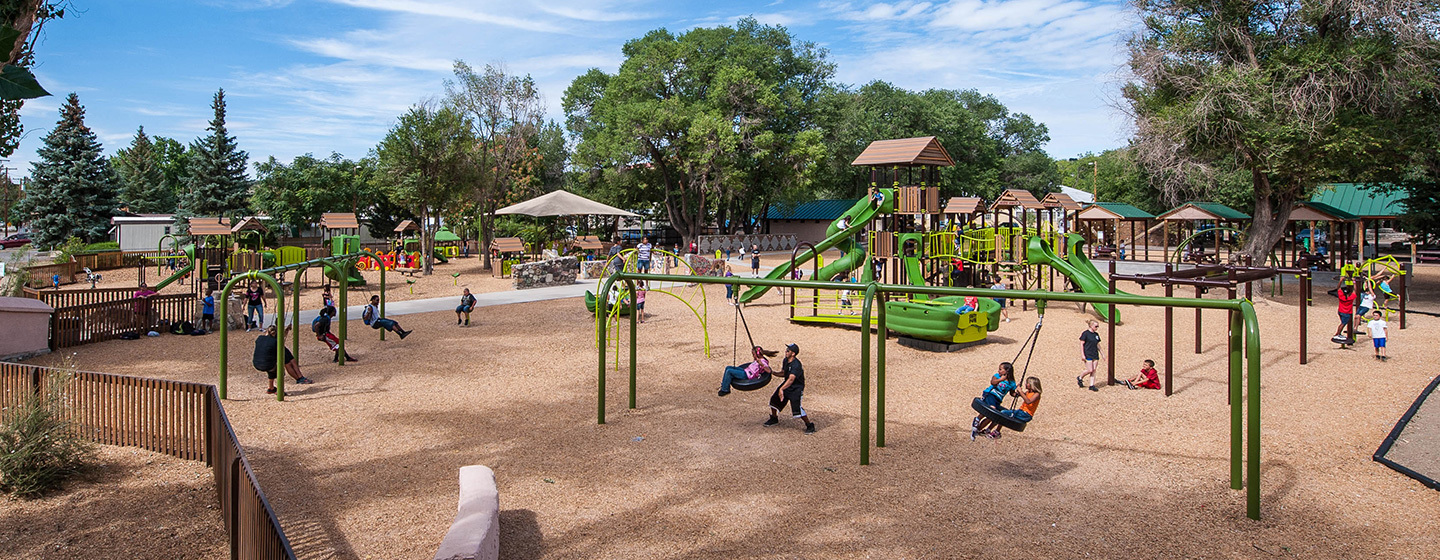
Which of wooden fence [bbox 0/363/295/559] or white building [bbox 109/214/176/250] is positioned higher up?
white building [bbox 109/214/176/250]

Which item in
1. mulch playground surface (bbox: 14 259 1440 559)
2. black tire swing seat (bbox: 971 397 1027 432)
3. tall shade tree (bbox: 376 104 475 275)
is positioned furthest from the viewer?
tall shade tree (bbox: 376 104 475 275)

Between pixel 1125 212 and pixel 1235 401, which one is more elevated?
pixel 1125 212

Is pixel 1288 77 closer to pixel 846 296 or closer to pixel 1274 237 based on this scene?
pixel 1274 237

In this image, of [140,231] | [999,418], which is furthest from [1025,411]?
[140,231]

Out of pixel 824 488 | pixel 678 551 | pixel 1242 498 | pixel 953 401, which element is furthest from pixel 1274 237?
pixel 678 551

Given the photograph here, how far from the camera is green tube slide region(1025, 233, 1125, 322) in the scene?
66.4 ft

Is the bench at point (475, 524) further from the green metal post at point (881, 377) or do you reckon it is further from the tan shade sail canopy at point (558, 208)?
the tan shade sail canopy at point (558, 208)

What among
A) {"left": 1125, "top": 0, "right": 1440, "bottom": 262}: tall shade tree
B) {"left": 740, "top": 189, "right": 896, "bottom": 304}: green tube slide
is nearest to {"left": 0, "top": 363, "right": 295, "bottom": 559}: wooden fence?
{"left": 740, "top": 189, "right": 896, "bottom": 304}: green tube slide

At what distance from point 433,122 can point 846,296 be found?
20037 millimetres

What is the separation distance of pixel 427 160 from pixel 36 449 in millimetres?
26393

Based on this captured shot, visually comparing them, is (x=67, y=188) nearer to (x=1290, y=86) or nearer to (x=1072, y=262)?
(x=1072, y=262)

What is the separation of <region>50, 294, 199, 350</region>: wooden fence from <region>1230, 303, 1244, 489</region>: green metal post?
1870 centimetres

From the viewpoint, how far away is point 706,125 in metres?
42.9

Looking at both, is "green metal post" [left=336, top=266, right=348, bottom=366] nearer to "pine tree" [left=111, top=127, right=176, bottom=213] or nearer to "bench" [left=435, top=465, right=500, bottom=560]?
"bench" [left=435, top=465, right=500, bottom=560]
